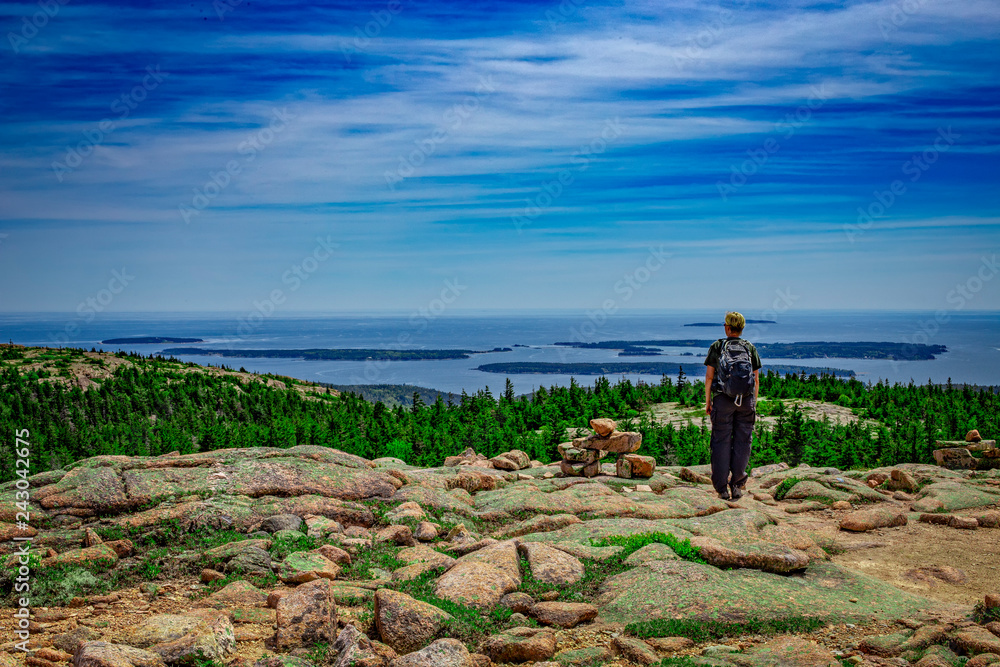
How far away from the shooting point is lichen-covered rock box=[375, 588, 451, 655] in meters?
7.64

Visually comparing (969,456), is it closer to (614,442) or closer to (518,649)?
(614,442)

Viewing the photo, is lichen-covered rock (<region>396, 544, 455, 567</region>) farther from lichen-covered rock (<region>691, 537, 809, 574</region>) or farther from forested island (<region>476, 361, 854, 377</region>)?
forested island (<region>476, 361, 854, 377</region>)

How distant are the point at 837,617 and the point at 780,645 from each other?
1.44m

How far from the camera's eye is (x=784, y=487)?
56.5ft

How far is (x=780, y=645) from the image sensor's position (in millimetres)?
7473

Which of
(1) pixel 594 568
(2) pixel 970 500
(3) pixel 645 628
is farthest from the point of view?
(2) pixel 970 500

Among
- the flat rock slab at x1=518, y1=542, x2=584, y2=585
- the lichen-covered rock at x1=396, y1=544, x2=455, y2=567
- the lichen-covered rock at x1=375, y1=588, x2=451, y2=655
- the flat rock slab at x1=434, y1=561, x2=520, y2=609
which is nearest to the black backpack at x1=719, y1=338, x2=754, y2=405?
the flat rock slab at x1=518, y1=542, x2=584, y2=585

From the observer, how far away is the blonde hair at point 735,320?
12617mm

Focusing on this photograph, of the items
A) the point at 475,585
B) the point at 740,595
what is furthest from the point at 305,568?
the point at 740,595

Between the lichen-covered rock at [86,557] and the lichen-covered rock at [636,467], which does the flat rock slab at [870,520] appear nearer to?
the lichen-covered rock at [636,467]

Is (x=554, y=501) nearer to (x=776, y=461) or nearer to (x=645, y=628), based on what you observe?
(x=645, y=628)

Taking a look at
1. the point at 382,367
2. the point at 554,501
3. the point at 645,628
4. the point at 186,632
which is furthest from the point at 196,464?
the point at 382,367

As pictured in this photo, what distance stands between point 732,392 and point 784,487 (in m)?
6.72

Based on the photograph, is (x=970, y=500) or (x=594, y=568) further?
(x=970, y=500)
